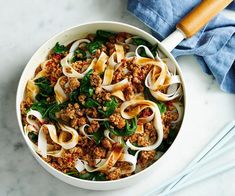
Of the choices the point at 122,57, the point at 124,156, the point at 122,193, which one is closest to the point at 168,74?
the point at 122,57

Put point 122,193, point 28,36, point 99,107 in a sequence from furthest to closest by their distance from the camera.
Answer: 1. point 28,36
2. point 122,193
3. point 99,107

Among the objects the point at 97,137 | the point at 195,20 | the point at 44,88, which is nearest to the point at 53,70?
the point at 44,88

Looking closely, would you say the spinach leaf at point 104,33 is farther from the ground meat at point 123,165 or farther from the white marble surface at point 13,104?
the ground meat at point 123,165

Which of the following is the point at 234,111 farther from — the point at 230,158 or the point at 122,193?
the point at 122,193

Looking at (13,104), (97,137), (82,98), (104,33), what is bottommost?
(13,104)

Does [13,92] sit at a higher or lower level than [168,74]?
lower

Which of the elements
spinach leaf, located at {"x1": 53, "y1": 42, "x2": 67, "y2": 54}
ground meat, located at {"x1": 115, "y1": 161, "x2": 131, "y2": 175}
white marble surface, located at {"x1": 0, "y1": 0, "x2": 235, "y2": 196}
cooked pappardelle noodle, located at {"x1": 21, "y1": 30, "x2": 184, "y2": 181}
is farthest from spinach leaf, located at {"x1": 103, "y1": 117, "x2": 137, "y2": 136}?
spinach leaf, located at {"x1": 53, "y1": 42, "x2": 67, "y2": 54}

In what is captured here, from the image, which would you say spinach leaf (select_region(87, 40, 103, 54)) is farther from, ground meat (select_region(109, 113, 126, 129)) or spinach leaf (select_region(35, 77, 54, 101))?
ground meat (select_region(109, 113, 126, 129))

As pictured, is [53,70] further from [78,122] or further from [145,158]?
[145,158]
